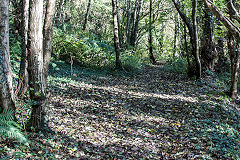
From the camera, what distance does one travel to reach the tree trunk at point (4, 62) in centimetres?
335

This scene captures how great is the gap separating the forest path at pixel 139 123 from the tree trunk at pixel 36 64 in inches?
25.5

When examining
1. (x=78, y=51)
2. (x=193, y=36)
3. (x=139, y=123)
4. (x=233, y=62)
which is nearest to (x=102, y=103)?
(x=139, y=123)

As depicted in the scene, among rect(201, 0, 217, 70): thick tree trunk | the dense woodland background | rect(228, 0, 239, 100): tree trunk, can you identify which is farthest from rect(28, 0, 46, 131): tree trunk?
rect(201, 0, 217, 70): thick tree trunk

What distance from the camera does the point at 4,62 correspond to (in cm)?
340

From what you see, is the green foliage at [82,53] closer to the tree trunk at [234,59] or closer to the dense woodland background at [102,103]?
the dense woodland background at [102,103]

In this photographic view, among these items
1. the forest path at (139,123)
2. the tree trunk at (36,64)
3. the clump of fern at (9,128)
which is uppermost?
the tree trunk at (36,64)

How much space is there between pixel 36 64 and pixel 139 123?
3348 millimetres

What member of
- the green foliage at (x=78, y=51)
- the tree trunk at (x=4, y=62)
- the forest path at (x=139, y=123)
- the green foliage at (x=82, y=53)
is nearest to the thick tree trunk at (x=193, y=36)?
the forest path at (x=139, y=123)

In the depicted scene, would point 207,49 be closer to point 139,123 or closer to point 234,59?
point 234,59

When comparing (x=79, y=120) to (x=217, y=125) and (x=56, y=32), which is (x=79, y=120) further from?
(x=56, y=32)

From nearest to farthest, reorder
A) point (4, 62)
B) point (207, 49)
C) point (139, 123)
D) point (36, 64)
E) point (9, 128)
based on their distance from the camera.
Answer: point (9, 128), point (4, 62), point (36, 64), point (139, 123), point (207, 49)

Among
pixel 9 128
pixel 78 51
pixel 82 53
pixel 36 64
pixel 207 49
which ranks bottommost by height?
pixel 9 128

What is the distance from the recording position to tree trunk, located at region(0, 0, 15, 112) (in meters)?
3.35

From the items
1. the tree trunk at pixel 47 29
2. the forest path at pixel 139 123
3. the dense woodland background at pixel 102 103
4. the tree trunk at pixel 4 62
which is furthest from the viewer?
the forest path at pixel 139 123
